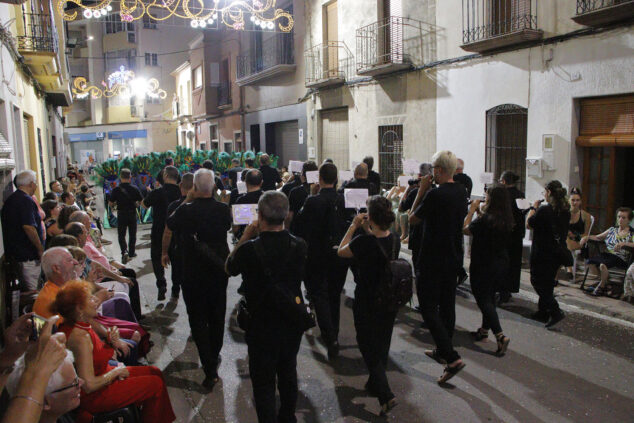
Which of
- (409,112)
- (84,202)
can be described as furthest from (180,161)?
(409,112)

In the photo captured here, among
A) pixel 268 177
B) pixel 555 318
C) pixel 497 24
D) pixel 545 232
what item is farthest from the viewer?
pixel 268 177

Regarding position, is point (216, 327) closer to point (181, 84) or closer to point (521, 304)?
point (521, 304)

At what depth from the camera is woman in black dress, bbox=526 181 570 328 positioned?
564 centimetres

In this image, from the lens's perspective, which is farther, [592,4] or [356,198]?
[592,4]

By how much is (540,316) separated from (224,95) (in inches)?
885

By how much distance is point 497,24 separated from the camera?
33.2 ft

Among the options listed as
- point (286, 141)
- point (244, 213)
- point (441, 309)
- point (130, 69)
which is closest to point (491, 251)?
point (441, 309)

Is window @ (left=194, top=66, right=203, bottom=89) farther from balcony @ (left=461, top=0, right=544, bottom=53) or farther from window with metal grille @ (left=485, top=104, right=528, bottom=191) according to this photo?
window with metal grille @ (left=485, top=104, right=528, bottom=191)

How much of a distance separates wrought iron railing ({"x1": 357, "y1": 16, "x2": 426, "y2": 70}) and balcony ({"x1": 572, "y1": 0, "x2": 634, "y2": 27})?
4.71 meters

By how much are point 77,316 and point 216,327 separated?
5.30 feet

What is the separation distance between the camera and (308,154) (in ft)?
59.6

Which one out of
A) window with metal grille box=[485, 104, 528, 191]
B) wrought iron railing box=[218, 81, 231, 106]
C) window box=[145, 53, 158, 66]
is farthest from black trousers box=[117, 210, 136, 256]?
window box=[145, 53, 158, 66]

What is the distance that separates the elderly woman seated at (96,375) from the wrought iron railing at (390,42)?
10.9m

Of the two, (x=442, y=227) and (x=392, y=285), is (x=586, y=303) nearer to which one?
(x=442, y=227)
